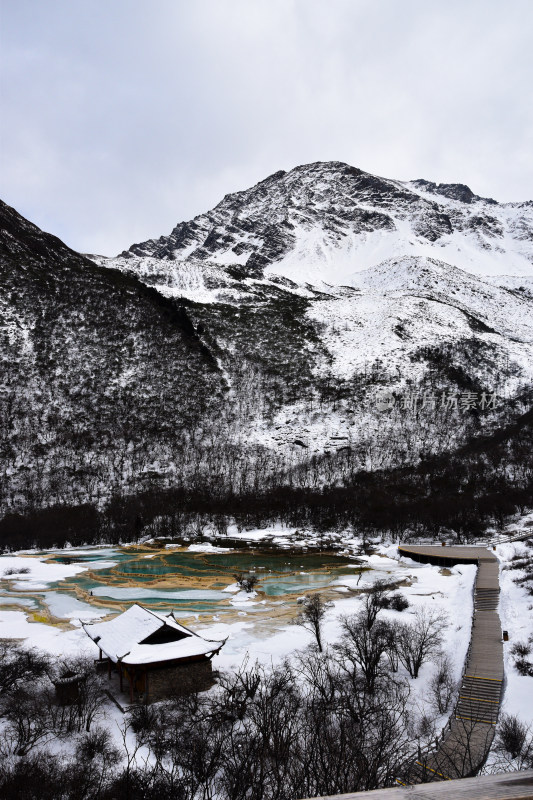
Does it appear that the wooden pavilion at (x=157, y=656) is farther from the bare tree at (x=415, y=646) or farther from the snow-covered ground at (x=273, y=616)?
the bare tree at (x=415, y=646)

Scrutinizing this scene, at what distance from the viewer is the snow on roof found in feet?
82.6

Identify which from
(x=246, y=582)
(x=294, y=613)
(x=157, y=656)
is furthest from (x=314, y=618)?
(x=246, y=582)

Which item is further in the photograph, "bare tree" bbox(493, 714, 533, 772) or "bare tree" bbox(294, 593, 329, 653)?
"bare tree" bbox(294, 593, 329, 653)

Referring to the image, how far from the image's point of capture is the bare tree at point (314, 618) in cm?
3097

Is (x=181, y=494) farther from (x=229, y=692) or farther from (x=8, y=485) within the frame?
(x=229, y=692)

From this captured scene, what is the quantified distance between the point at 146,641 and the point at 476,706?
1653 cm

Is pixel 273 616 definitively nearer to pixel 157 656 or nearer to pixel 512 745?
pixel 157 656

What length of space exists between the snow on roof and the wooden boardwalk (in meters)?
11.9

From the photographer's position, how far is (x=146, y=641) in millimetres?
26406

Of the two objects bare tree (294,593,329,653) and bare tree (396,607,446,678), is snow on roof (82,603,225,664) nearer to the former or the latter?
bare tree (294,593,329,653)

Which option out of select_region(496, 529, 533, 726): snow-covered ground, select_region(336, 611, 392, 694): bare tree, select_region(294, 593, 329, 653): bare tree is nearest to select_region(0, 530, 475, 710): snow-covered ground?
select_region(294, 593, 329, 653): bare tree

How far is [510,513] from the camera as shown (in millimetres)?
78062

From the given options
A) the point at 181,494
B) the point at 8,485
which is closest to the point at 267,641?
the point at 181,494

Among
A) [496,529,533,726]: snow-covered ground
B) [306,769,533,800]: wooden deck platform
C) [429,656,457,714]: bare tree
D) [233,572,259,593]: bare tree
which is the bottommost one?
[429,656,457,714]: bare tree
